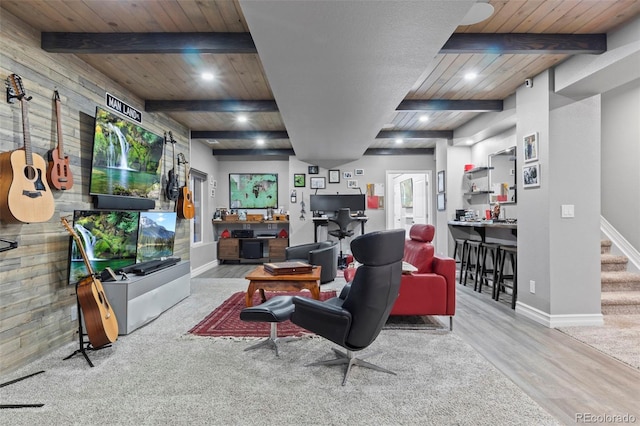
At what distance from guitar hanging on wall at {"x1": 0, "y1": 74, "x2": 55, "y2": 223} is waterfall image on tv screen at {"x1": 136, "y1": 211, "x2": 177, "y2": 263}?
51.2 inches

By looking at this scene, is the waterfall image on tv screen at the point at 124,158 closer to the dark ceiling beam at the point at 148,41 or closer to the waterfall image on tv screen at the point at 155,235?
the waterfall image on tv screen at the point at 155,235

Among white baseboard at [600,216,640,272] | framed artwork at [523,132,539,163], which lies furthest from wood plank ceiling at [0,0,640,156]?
white baseboard at [600,216,640,272]

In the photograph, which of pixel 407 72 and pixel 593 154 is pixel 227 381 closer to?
pixel 407 72

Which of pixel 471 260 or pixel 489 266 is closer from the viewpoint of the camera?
pixel 489 266

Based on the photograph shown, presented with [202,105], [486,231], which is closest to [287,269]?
[202,105]

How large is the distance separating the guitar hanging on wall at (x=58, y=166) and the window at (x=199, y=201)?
151 inches

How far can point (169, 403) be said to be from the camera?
2014mm

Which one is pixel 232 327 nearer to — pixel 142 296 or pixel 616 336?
pixel 142 296

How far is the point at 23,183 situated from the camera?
2.36 metres

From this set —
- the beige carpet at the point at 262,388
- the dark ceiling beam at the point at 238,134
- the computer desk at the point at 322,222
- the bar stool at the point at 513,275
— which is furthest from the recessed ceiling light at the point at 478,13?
the computer desk at the point at 322,222

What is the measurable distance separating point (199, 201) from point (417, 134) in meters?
4.54

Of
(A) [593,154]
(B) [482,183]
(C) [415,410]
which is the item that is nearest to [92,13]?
(C) [415,410]

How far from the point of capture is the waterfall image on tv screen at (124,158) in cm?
328

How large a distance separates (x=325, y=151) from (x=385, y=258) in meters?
4.34
